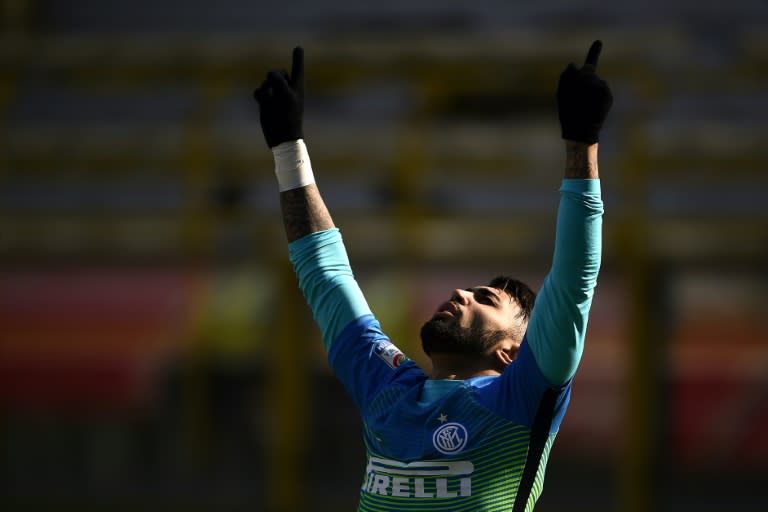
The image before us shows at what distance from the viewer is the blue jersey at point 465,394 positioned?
6.45 feet

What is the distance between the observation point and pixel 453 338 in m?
2.28

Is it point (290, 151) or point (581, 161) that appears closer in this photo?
point (581, 161)

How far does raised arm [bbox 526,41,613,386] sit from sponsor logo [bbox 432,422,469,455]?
263mm

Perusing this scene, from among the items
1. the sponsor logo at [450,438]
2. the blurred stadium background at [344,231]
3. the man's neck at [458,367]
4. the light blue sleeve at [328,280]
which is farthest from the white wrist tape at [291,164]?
the blurred stadium background at [344,231]

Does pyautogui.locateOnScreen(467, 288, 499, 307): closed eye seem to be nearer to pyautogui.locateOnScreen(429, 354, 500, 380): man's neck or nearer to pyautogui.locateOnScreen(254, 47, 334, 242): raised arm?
pyautogui.locateOnScreen(429, 354, 500, 380): man's neck

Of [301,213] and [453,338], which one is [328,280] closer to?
[301,213]

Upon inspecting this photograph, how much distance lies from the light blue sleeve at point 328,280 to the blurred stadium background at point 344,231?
4897 mm

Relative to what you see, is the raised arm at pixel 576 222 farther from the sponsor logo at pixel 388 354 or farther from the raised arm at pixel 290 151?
the raised arm at pixel 290 151

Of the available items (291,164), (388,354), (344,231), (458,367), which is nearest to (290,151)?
(291,164)

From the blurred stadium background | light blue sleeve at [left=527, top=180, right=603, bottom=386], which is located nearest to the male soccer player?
light blue sleeve at [left=527, top=180, right=603, bottom=386]

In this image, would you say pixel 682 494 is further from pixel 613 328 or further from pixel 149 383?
pixel 149 383

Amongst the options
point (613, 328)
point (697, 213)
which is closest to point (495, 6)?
point (697, 213)

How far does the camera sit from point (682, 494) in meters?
8.16

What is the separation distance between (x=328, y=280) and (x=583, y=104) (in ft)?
2.39
